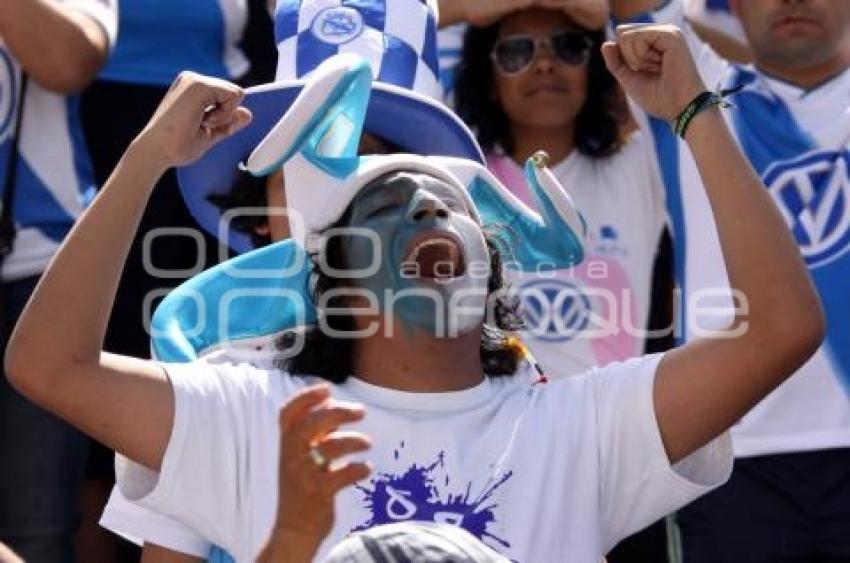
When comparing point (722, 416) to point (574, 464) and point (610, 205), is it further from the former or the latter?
point (610, 205)

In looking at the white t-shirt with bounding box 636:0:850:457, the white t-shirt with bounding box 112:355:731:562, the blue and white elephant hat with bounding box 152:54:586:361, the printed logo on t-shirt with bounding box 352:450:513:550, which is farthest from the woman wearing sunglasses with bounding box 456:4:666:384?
the printed logo on t-shirt with bounding box 352:450:513:550

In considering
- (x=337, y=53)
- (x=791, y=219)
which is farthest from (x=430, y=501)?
(x=791, y=219)

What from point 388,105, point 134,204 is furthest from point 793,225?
point 134,204

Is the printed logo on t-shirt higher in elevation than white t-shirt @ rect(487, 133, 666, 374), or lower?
higher

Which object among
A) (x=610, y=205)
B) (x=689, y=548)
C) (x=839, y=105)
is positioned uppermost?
(x=839, y=105)

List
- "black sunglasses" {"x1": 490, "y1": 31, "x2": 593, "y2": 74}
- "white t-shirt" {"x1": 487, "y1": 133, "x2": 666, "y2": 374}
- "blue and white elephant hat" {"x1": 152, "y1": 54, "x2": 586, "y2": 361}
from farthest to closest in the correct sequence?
"black sunglasses" {"x1": 490, "y1": 31, "x2": 593, "y2": 74} → "white t-shirt" {"x1": 487, "y1": 133, "x2": 666, "y2": 374} → "blue and white elephant hat" {"x1": 152, "y1": 54, "x2": 586, "y2": 361}

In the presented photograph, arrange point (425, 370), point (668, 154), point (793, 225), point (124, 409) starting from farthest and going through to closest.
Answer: point (668, 154) → point (793, 225) → point (425, 370) → point (124, 409)

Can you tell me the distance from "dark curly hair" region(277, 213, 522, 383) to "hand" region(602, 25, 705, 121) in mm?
339

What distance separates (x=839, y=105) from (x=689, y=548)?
3.31 ft

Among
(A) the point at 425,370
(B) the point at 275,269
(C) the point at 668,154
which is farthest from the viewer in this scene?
(C) the point at 668,154

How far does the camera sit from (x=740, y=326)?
296cm

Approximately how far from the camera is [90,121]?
4.66m

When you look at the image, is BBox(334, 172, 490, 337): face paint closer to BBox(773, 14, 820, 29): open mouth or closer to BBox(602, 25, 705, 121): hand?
BBox(602, 25, 705, 121): hand

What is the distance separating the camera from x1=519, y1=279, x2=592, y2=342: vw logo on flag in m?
4.52
